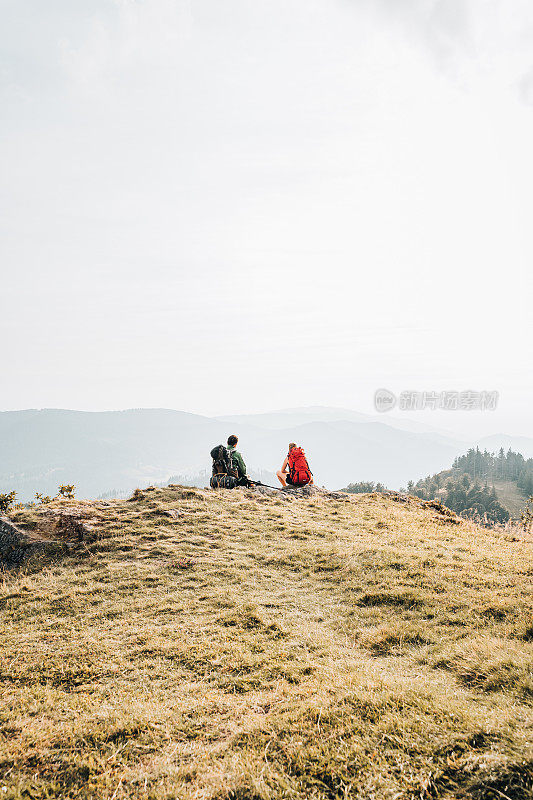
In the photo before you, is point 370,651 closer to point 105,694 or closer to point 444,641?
→ point 444,641

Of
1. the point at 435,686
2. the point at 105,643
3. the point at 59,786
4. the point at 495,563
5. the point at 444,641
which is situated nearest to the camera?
the point at 59,786

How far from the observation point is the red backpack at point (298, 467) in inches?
845

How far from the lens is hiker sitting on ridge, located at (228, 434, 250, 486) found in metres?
20.0

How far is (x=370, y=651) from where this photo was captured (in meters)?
6.91

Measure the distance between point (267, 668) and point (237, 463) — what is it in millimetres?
14399

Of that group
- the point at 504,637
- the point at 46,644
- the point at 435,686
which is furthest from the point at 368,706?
the point at 46,644

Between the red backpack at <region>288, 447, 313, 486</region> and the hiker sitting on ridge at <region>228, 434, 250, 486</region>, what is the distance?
8.16 feet

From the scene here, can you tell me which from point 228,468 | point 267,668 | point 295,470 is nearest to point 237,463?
point 228,468

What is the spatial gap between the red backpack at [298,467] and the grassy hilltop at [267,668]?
7991 millimetres

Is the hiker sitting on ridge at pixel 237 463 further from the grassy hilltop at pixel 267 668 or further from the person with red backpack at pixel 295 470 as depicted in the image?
the grassy hilltop at pixel 267 668

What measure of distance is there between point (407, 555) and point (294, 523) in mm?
5543

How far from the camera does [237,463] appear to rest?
20.7m

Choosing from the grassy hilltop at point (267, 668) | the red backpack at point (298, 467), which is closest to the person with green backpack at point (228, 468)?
the red backpack at point (298, 467)

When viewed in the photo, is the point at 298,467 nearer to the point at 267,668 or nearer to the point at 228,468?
the point at 228,468
